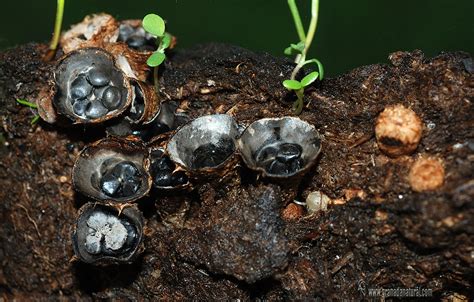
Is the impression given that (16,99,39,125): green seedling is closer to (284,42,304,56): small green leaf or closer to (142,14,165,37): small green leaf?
(142,14,165,37): small green leaf

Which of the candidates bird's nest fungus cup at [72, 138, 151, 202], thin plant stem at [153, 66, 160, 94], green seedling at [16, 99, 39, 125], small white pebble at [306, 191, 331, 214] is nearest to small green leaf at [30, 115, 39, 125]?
green seedling at [16, 99, 39, 125]

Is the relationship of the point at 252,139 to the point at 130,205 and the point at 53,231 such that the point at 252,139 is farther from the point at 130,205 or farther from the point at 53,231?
the point at 53,231

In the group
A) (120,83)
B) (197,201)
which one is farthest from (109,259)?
(120,83)

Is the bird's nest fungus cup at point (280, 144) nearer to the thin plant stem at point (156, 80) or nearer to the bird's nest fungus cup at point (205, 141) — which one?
the bird's nest fungus cup at point (205, 141)

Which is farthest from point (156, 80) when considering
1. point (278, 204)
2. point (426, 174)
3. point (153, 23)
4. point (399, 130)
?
point (426, 174)

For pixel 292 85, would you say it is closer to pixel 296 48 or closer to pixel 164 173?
pixel 296 48
